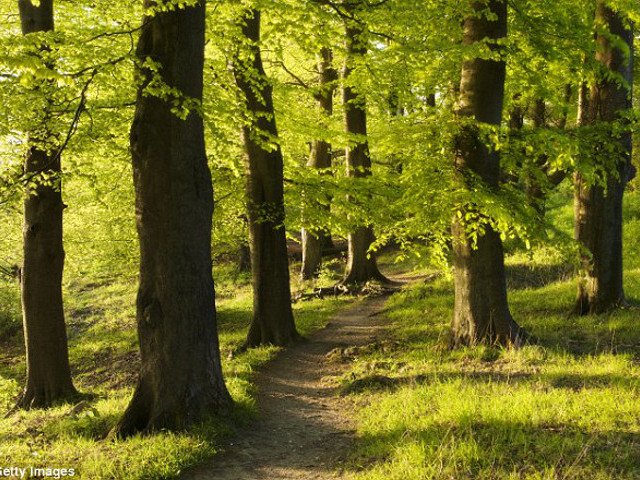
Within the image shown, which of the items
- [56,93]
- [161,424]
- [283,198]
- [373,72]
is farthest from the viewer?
[283,198]

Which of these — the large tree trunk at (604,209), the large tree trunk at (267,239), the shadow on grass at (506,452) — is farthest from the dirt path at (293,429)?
the large tree trunk at (604,209)

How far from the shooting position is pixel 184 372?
6359mm

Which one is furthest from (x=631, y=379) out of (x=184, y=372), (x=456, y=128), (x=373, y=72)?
(x=373, y=72)

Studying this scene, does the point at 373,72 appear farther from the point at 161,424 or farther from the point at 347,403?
the point at 161,424

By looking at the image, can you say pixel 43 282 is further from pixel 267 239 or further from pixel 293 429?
pixel 293 429

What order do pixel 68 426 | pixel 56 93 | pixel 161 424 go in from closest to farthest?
pixel 161 424, pixel 68 426, pixel 56 93

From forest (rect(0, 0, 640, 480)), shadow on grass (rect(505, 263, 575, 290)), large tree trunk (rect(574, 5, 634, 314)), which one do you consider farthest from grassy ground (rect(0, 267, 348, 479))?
large tree trunk (rect(574, 5, 634, 314))

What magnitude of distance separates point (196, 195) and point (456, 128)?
14.5ft

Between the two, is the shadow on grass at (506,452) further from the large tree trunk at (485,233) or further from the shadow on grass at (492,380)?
the large tree trunk at (485,233)

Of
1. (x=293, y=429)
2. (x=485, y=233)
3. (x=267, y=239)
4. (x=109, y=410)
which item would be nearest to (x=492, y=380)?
(x=485, y=233)

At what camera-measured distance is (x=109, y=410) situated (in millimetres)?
7207

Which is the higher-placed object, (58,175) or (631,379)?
(58,175)

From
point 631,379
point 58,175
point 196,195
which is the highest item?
point 58,175

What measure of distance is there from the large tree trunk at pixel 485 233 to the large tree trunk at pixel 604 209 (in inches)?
102
